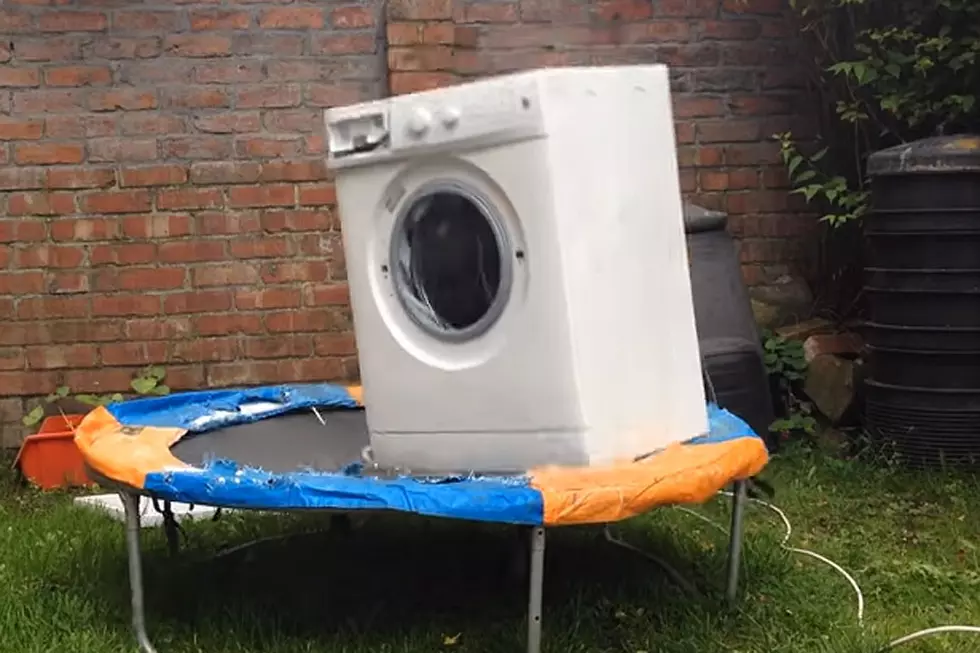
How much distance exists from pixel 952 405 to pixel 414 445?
1818mm

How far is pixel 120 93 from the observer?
369cm

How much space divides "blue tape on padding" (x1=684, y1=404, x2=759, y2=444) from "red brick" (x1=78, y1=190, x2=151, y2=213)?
1979mm

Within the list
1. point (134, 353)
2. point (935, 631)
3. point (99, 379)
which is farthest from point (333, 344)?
point (935, 631)

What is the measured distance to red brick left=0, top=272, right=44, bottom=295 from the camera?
12.2 feet

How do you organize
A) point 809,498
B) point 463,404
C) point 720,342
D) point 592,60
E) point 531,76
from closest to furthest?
1. point 531,76
2. point 463,404
3. point 809,498
4. point 720,342
5. point 592,60

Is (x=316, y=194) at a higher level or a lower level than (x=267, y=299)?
higher

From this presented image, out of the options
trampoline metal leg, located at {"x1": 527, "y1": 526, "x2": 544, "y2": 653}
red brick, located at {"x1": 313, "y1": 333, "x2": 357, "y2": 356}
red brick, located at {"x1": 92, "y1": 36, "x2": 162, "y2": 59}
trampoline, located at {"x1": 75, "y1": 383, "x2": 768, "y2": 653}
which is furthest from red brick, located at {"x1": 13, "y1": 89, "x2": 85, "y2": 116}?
trampoline metal leg, located at {"x1": 527, "y1": 526, "x2": 544, "y2": 653}

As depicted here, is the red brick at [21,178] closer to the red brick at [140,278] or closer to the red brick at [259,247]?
the red brick at [140,278]

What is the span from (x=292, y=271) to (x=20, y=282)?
2.74 ft

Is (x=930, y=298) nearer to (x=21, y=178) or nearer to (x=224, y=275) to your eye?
(x=224, y=275)

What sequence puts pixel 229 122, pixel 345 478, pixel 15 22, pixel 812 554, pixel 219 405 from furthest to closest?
pixel 229 122
pixel 15 22
pixel 219 405
pixel 812 554
pixel 345 478

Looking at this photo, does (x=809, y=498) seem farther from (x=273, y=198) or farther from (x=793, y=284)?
(x=273, y=198)

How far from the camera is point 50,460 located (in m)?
3.53

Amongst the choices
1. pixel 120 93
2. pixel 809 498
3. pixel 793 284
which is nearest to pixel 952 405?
pixel 809 498
